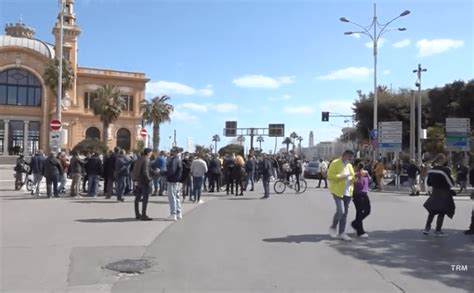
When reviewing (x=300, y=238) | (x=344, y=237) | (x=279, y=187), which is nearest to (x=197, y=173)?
(x=279, y=187)

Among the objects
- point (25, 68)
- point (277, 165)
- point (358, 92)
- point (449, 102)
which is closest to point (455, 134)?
point (277, 165)

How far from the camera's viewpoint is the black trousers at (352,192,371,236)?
35.6 feet

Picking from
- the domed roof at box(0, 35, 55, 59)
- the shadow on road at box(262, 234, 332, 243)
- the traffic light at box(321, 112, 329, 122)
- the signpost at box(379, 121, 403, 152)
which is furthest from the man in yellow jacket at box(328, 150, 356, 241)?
the domed roof at box(0, 35, 55, 59)

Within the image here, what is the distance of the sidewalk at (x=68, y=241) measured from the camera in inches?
281

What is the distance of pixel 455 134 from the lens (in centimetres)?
3144

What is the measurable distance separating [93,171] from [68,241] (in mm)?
9925

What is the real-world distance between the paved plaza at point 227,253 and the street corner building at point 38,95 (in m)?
57.3

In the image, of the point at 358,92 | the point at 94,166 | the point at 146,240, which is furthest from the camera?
the point at 358,92

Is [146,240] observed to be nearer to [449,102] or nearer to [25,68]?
[449,102]

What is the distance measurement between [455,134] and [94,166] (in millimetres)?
21457

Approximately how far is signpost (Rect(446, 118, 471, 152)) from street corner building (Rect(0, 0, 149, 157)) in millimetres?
48570

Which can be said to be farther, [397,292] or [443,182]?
[443,182]

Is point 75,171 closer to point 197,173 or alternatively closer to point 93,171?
point 93,171

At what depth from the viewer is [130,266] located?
7863 mm
